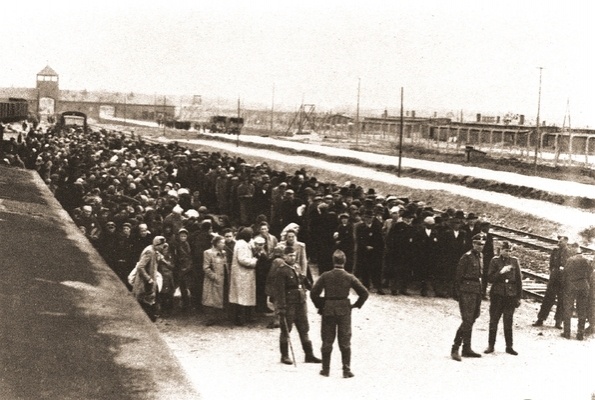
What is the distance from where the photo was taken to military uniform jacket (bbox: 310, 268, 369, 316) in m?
7.94

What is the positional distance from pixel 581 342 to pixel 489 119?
79562mm

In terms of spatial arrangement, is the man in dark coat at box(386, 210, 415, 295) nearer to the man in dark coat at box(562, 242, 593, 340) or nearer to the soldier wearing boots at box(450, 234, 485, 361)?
the man in dark coat at box(562, 242, 593, 340)

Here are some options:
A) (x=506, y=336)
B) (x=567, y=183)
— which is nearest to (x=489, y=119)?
(x=567, y=183)

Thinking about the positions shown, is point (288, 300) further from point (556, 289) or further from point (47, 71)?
point (47, 71)

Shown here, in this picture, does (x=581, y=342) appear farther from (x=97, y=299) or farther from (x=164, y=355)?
(x=97, y=299)

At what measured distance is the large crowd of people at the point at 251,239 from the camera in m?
10.2

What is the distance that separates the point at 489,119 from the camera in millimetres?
86812

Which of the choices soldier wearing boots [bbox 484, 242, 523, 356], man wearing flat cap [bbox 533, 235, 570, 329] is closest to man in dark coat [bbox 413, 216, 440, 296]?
man wearing flat cap [bbox 533, 235, 570, 329]

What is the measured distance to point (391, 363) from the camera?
8773 millimetres

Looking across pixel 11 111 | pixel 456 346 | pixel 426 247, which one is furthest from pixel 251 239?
pixel 11 111

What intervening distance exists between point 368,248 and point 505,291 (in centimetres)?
335

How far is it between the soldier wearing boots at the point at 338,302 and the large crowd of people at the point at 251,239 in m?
0.81

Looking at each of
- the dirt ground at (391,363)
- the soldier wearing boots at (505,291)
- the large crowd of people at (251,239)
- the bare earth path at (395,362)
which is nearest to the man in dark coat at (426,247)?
the large crowd of people at (251,239)

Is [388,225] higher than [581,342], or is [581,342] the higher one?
[388,225]
